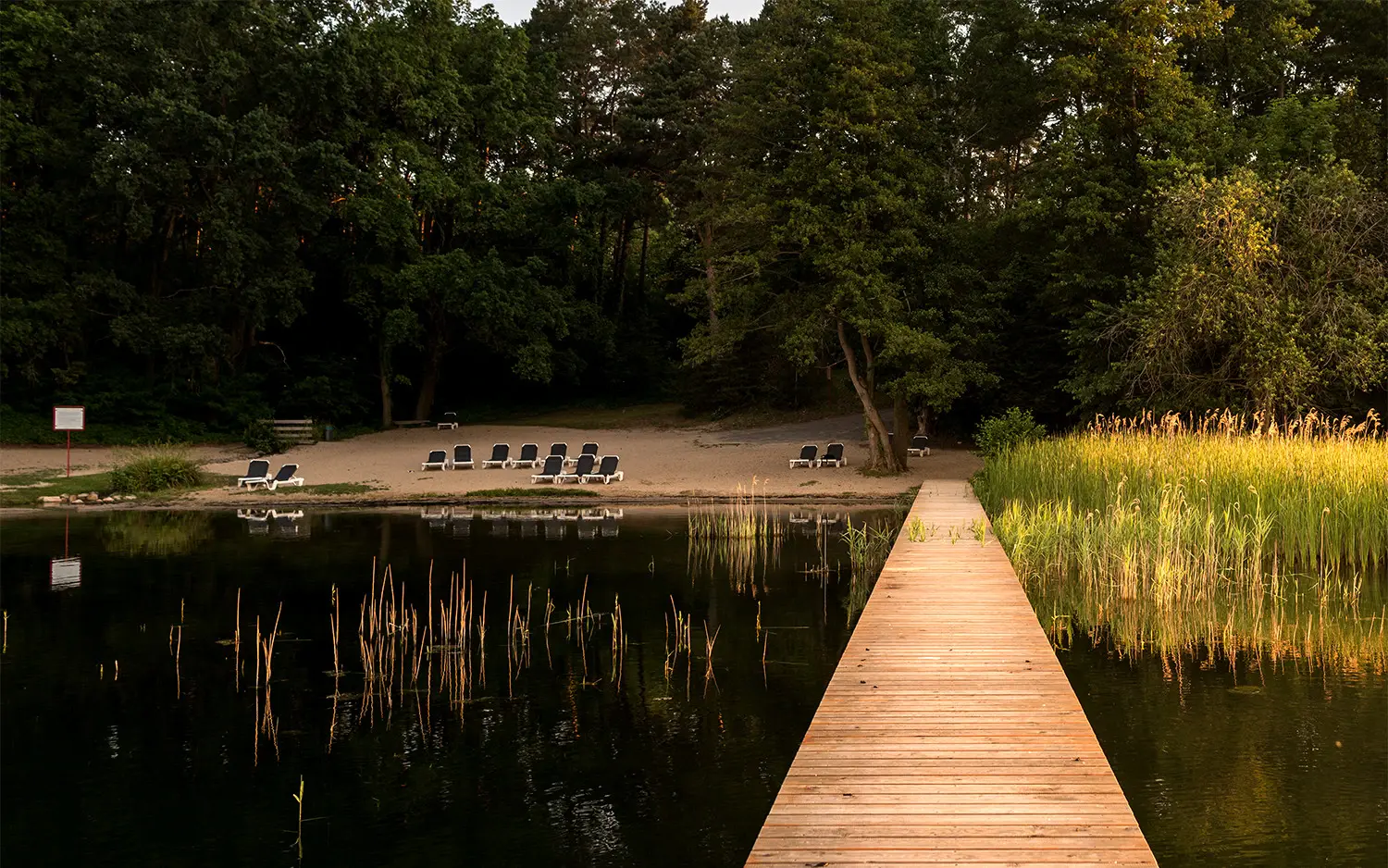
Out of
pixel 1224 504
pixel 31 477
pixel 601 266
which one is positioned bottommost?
pixel 31 477

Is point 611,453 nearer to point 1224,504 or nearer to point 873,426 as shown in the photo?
point 873,426

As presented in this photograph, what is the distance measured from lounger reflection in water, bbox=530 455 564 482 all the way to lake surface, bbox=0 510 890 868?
8409 millimetres

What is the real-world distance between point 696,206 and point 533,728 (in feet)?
61.6

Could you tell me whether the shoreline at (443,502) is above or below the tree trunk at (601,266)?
below

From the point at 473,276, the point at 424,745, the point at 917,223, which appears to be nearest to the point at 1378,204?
the point at 917,223

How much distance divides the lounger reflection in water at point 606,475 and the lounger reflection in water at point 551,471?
0.52m

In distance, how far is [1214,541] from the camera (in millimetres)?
11445

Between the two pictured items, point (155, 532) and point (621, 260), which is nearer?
point (155, 532)

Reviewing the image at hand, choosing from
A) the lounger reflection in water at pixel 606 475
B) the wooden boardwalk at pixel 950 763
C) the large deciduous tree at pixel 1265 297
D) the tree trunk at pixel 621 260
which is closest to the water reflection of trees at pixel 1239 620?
the wooden boardwalk at pixel 950 763

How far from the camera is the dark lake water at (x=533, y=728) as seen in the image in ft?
18.6

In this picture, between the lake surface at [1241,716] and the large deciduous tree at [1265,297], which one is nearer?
the lake surface at [1241,716]

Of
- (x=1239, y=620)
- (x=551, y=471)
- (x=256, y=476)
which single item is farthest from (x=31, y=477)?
(x=1239, y=620)

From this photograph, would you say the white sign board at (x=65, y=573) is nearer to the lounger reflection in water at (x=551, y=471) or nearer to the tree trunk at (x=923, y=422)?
the lounger reflection in water at (x=551, y=471)

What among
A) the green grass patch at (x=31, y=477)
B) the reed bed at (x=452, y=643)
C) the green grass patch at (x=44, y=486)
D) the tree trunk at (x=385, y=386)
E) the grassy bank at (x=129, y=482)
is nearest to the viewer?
the reed bed at (x=452, y=643)
